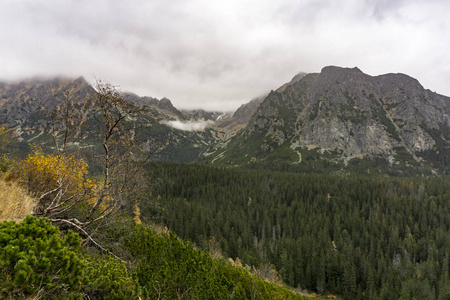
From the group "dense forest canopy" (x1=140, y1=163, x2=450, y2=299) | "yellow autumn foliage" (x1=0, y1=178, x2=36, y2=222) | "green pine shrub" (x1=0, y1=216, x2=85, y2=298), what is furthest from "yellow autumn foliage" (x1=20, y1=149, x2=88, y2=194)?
"dense forest canopy" (x1=140, y1=163, x2=450, y2=299)

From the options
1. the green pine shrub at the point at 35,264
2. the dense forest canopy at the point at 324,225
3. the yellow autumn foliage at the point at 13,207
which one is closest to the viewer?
the green pine shrub at the point at 35,264

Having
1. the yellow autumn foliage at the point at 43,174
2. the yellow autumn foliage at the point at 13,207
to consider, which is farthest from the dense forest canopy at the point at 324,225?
the yellow autumn foliage at the point at 13,207

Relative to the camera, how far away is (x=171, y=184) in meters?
147

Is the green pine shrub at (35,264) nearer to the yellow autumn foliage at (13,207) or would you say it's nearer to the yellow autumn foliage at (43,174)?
the yellow autumn foliage at (13,207)

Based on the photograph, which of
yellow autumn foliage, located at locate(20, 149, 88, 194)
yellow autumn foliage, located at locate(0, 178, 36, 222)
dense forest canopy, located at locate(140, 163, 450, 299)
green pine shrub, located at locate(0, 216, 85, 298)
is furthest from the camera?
dense forest canopy, located at locate(140, 163, 450, 299)

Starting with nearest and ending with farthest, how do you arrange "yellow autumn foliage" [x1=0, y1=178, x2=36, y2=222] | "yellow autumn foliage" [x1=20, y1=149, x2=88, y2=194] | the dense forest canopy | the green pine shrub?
the green pine shrub < "yellow autumn foliage" [x1=0, y1=178, x2=36, y2=222] < "yellow autumn foliage" [x1=20, y1=149, x2=88, y2=194] < the dense forest canopy

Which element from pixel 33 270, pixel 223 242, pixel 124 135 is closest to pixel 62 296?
pixel 33 270

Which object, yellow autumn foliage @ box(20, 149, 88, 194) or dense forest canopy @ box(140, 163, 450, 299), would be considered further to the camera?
dense forest canopy @ box(140, 163, 450, 299)

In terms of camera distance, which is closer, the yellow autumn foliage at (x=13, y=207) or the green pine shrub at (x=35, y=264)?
the green pine shrub at (x=35, y=264)

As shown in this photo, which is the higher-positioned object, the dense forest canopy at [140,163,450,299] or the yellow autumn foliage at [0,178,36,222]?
the yellow autumn foliage at [0,178,36,222]

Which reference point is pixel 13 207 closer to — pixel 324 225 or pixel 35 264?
pixel 35 264

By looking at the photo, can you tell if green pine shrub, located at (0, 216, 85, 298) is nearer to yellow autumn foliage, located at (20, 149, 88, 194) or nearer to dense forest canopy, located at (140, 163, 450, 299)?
yellow autumn foliage, located at (20, 149, 88, 194)

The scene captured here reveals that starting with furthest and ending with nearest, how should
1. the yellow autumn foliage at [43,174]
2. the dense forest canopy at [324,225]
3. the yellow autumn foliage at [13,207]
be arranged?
the dense forest canopy at [324,225] → the yellow autumn foliage at [43,174] → the yellow autumn foliage at [13,207]

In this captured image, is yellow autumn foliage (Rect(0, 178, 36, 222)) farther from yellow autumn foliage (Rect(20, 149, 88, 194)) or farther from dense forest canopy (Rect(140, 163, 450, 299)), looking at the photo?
dense forest canopy (Rect(140, 163, 450, 299))
